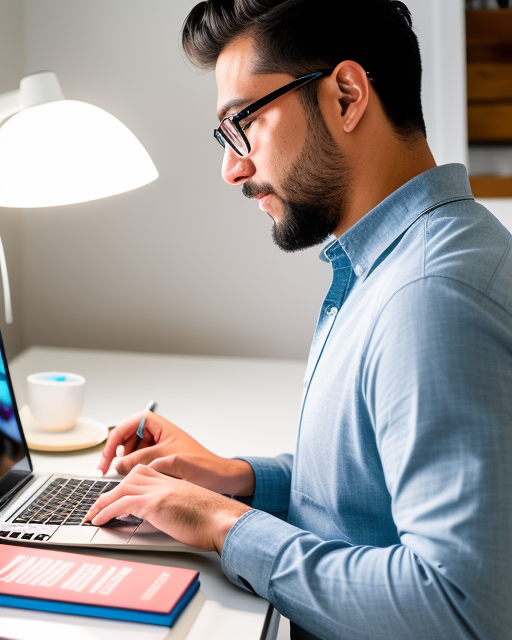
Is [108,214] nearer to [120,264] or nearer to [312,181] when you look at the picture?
[120,264]

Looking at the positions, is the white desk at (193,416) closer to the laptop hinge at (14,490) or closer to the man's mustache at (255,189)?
the laptop hinge at (14,490)

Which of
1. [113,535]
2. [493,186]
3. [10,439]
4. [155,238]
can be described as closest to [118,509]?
[113,535]

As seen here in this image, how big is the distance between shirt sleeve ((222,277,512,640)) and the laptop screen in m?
0.44

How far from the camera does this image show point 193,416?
1299 mm

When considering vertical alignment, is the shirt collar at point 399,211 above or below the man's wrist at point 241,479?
above

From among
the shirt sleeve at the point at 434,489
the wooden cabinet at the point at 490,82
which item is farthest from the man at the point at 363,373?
Result: the wooden cabinet at the point at 490,82

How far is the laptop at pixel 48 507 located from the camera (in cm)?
73

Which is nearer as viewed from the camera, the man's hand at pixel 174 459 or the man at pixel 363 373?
the man at pixel 363 373

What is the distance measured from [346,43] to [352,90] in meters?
0.07

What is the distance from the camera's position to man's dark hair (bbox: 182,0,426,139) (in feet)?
2.71

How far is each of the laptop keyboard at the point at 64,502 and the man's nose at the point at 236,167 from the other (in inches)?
18.0

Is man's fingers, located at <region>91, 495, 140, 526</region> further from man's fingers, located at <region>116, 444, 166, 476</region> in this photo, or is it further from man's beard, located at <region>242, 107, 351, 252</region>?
man's beard, located at <region>242, 107, 351, 252</region>

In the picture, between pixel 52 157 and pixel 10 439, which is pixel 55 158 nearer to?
pixel 52 157

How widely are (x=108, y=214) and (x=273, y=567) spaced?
150cm
